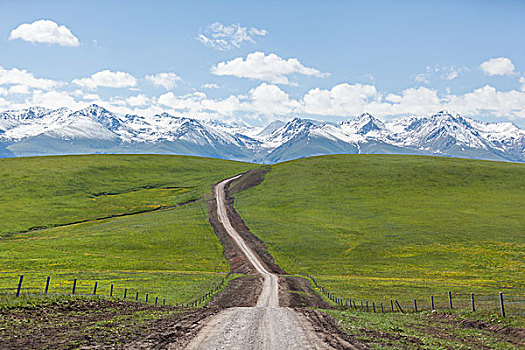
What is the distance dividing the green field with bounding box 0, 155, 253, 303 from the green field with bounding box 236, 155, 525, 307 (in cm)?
1689

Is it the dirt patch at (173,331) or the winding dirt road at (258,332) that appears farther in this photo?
the winding dirt road at (258,332)

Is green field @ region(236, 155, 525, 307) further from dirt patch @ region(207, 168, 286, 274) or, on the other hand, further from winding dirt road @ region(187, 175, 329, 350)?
winding dirt road @ region(187, 175, 329, 350)

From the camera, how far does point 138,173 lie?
165 metres

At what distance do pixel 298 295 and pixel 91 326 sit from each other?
87.0ft

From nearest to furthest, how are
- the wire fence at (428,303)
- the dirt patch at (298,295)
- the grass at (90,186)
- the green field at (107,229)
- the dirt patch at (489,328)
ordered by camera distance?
the dirt patch at (489,328) → the wire fence at (428,303) → the dirt patch at (298,295) → the green field at (107,229) → the grass at (90,186)

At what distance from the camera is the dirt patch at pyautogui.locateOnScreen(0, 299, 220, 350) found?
16.2 meters

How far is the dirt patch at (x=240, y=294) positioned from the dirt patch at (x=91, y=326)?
10.8 meters

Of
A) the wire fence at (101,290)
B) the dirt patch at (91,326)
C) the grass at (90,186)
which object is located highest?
the grass at (90,186)

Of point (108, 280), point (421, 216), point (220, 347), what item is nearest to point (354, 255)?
point (421, 216)

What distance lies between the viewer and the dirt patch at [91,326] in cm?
1622

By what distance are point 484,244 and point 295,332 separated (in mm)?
68745

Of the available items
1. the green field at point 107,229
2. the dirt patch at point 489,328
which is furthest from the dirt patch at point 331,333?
the green field at point 107,229

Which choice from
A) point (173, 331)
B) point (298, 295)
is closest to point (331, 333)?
point (173, 331)

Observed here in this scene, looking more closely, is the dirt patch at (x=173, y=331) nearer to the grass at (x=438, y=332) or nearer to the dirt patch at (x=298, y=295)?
the grass at (x=438, y=332)
